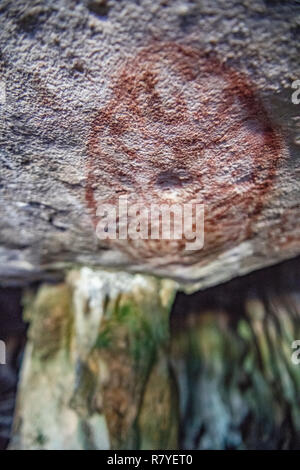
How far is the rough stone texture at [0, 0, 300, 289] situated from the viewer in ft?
1.98

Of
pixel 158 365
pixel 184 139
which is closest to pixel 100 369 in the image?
pixel 158 365

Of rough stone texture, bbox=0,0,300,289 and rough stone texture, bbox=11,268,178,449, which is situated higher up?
rough stone texture, bbox=0,0,300,289

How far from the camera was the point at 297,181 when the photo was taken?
100cm

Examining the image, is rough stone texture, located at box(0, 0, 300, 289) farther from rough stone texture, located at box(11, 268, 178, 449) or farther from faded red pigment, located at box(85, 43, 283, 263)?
rough stone texture, located at box(11, 268, 178, 449)

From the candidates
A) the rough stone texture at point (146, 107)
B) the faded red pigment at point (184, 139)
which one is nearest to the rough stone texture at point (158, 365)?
the rough stone texture at point (146, 107)

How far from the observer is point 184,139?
848 millimetres

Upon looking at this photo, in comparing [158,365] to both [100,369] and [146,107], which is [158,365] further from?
[146,107]

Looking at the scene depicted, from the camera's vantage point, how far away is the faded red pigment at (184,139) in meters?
0.69

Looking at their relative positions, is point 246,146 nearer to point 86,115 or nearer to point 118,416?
point 86,115

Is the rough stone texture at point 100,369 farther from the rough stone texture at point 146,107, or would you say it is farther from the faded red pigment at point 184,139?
the faded red pigment at point 184,139

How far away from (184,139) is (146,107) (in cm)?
14

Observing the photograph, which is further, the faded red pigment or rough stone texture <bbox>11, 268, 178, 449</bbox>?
rough stone texture <bbox>11, 268, 178, 449</bbox>

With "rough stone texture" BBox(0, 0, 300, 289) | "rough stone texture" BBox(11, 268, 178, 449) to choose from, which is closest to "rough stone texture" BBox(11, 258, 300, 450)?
"rough stone texture" BBox(11, 268, 178, 449)
